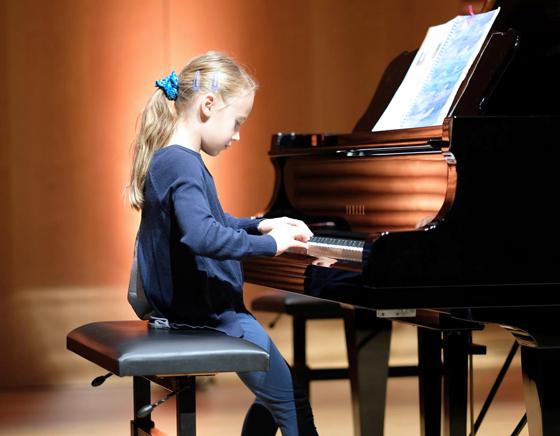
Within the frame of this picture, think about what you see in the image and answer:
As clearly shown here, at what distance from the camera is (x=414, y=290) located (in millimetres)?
2420

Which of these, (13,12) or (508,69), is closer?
(508,69)

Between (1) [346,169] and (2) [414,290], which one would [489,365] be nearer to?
(1) [346,169]

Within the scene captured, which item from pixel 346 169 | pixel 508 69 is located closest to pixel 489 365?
pixel 346 169

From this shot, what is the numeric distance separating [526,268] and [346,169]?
0.85 metres

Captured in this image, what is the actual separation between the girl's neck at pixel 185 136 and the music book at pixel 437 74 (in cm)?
65

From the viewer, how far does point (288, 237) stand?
260 centimetres

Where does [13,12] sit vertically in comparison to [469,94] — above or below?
above

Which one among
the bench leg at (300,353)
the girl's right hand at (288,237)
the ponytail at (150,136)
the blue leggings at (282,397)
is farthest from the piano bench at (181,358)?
the bench leg at (300,353)

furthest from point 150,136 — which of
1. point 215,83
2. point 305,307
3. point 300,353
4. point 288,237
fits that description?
point 300,353

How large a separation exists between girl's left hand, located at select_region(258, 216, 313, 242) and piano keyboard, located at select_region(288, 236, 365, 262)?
0.04m

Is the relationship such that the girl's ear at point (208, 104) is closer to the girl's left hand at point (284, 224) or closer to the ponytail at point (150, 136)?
the ponytail at point (150, 136)

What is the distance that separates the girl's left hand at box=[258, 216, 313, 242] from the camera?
2.66 m

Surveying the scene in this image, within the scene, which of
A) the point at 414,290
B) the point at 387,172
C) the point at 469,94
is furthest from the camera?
the point at 387,172

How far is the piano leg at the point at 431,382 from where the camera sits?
3.04 m
